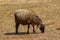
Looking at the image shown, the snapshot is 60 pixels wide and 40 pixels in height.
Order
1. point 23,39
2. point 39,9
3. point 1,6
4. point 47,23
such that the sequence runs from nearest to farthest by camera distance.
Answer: point 23,39, point 47,23, point 39,9, point 1,6

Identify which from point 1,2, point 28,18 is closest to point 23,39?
point 28,18

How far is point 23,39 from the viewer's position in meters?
16.2

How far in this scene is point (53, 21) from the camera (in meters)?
24.7

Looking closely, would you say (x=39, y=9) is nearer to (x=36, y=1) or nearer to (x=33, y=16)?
(x=36, y=1)

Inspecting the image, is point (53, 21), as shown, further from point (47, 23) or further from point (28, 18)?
point (28, 18)

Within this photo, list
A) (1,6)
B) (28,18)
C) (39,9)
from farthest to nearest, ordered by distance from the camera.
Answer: (1,6)
(39,9)
(28,18)

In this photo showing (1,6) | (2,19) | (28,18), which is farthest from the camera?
(1,6)

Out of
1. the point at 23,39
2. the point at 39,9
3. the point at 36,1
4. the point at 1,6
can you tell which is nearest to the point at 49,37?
the point at 23,39

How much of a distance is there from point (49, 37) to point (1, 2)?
19.5 meters

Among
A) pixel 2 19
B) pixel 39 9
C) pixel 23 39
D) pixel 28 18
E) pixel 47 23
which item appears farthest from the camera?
pixel 39 9

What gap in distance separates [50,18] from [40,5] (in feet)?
17.7

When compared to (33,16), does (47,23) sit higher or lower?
lower

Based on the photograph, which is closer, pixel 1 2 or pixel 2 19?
pixel 2 19

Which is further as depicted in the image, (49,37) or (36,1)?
(36,1)
